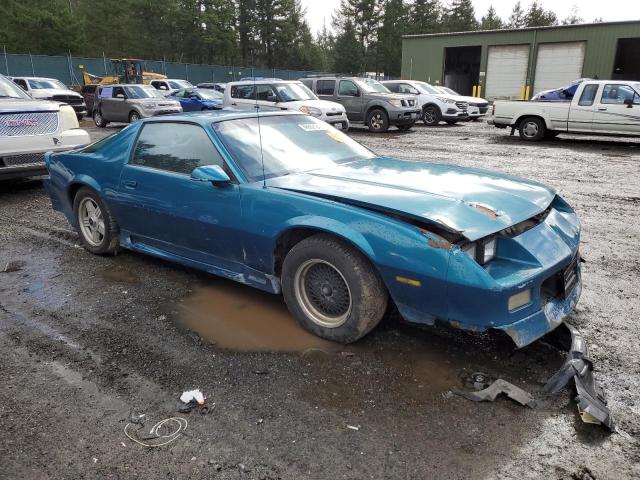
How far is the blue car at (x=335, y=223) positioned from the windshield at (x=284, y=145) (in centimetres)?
1

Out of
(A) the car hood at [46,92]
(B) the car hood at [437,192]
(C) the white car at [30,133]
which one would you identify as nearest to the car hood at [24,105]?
A: (C) the white car at [30,133]

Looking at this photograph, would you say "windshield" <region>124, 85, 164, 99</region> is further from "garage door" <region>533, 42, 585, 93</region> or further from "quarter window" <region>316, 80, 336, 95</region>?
"garage door" <region>533, 42, 585, 93</region>

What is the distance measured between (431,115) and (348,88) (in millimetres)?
3892

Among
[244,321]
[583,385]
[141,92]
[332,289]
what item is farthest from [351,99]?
[583,385]

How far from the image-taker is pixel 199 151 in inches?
159

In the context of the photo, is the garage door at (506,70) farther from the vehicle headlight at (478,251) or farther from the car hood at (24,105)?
the vehicle headlight at (478,251)

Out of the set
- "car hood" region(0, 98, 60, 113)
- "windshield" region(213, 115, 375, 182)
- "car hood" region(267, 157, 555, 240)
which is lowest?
"car hood" region(267, 157, 555, 240)

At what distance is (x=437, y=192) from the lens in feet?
10.9

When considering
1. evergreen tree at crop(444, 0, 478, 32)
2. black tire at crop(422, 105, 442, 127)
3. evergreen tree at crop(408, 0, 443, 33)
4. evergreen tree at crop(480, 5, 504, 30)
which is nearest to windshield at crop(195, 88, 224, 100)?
black tire at crop(422, 105, 442, 127)

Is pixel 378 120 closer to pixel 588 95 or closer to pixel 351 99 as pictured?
pixel 351 99

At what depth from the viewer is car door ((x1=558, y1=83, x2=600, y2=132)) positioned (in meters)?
13.4

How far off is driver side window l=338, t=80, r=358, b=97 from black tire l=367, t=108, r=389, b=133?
0.98 meters

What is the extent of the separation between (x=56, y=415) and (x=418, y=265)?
2.12 meters

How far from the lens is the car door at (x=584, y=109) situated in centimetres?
1340
